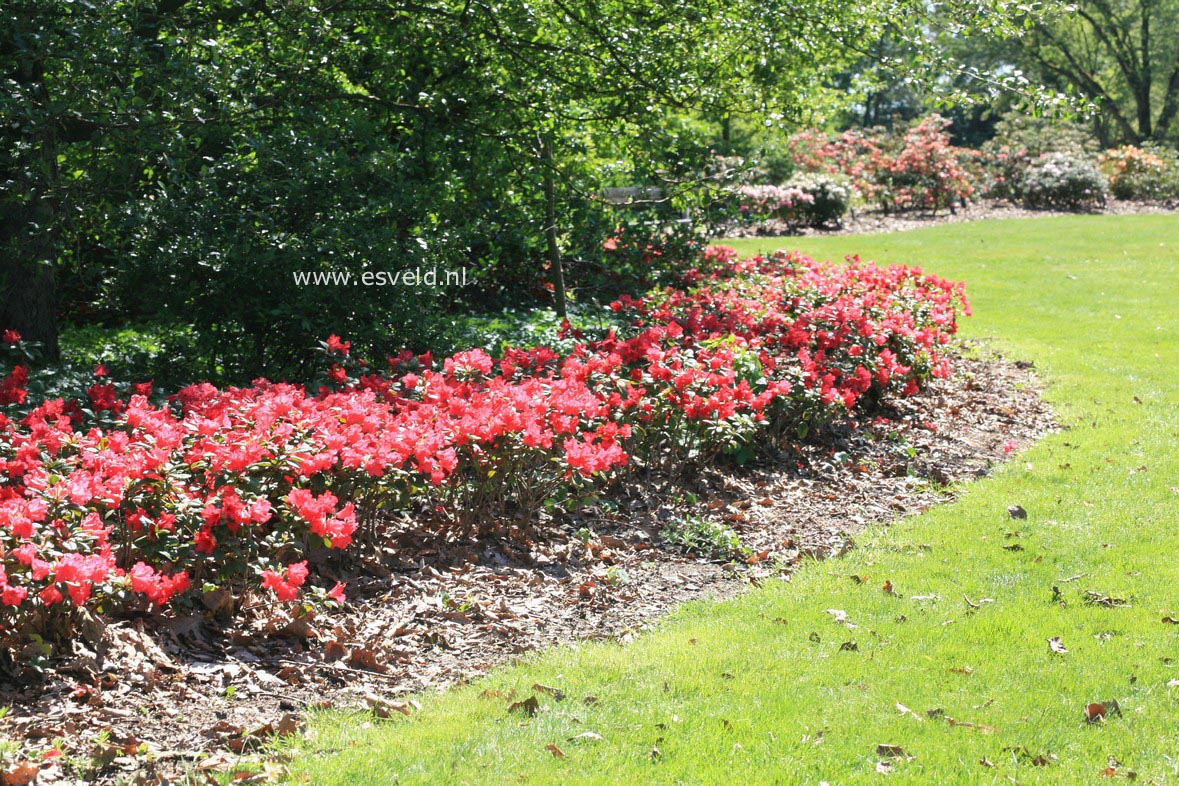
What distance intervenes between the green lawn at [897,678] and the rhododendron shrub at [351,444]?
96cm

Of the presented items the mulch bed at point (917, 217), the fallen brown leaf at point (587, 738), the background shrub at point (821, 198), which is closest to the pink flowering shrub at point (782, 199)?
the background shrub at point (821, 198)

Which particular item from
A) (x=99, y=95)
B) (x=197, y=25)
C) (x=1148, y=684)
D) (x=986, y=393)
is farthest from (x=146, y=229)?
(x=986, y=393)

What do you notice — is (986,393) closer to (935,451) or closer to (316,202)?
(935,451)

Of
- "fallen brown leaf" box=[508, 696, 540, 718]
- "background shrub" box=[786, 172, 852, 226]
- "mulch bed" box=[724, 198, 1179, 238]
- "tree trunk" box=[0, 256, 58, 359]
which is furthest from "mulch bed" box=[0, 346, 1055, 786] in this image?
"background shrub" box=[786, 172, 852, 226]

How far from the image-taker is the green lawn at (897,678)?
3223 mm

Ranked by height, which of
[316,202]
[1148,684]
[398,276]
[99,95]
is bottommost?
[1148,684]

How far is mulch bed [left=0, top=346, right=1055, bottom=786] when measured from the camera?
3.28 meters

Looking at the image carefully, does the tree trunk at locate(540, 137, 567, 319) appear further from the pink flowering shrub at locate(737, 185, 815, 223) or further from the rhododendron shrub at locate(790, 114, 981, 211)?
the rhododendron shrub at locate(790, 114, 981, 211)

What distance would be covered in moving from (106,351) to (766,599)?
5.18 metres

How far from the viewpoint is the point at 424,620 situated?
434 centimetres

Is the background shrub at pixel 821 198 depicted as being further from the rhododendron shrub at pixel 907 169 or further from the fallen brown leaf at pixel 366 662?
the fallen brown leaf at pixel 366 662

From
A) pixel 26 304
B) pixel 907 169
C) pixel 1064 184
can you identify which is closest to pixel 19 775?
pixel 26 304

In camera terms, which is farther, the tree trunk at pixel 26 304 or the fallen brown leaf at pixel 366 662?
the tree trunk at pixel 26 304

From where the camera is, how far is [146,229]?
21.1ft
